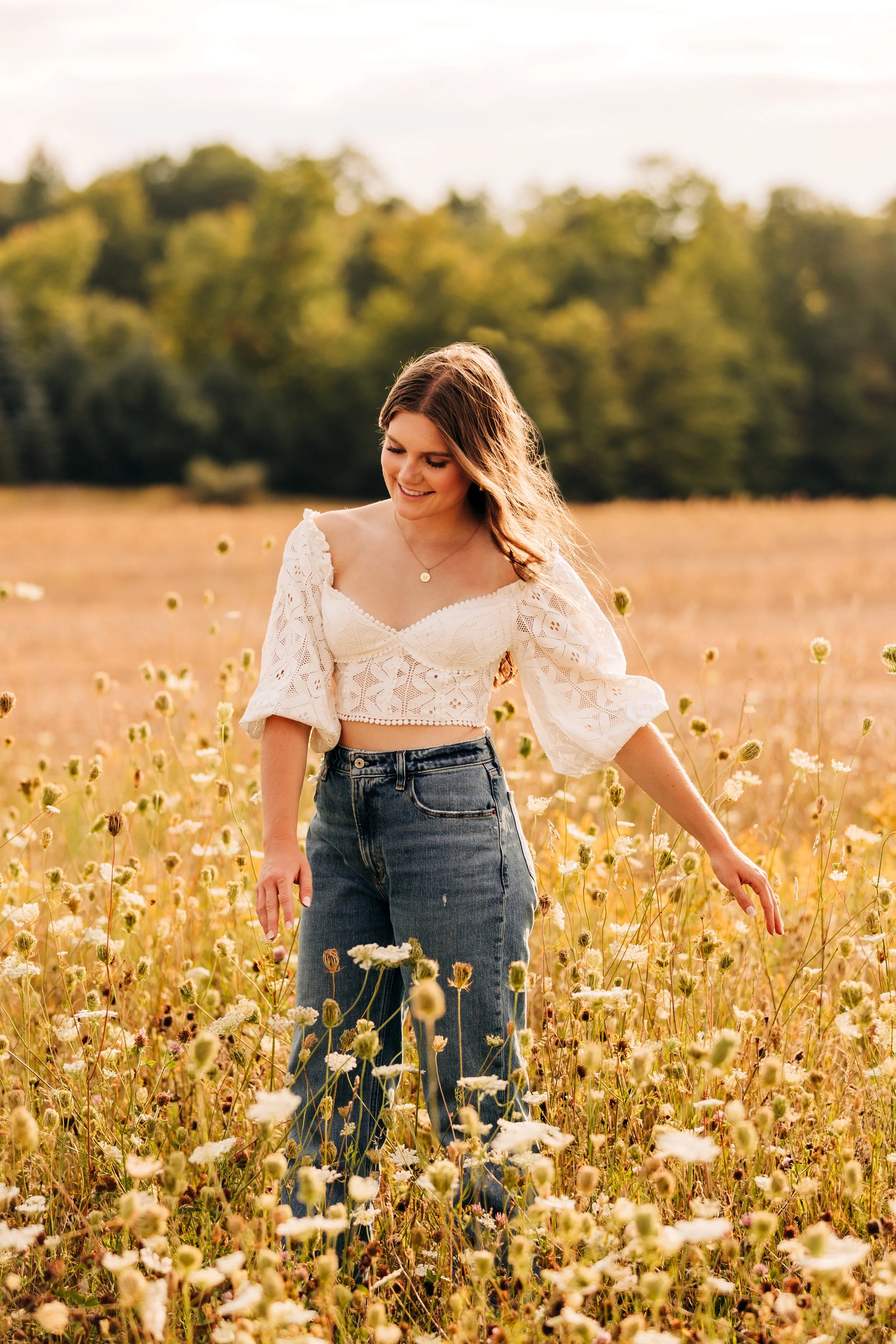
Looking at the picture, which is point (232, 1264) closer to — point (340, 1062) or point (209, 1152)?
point (209, 1152)

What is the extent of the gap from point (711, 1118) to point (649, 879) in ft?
5.40

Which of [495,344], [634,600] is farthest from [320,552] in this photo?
[495,344]

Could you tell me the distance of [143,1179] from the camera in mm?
2459

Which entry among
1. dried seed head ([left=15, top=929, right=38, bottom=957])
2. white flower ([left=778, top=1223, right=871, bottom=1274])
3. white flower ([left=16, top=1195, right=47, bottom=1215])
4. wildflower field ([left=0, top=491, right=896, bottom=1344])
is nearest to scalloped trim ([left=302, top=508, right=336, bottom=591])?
wildflower field ([left=0, top=491, right=896, bottom=1344])

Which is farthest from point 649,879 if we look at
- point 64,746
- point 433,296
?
point 433,296

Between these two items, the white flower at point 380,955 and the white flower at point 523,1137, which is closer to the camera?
the white flower at point 523,1137

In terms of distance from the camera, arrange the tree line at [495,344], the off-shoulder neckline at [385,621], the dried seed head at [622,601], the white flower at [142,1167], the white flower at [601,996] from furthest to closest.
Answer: the tree line at [495,344], the dried seed head at [622,601], the off-shoulder neckline at [385,621], the white flower at [601,996], the white flower at [142,1167]

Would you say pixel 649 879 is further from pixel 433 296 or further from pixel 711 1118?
pixel 433 296

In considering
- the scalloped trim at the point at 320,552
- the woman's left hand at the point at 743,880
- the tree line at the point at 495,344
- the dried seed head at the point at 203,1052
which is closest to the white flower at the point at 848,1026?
the woman's left hand at the point at 743,880

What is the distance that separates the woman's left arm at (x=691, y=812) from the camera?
101 inches

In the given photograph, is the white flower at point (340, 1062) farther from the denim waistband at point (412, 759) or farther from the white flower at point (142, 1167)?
the denim waistband at point (412, 759)

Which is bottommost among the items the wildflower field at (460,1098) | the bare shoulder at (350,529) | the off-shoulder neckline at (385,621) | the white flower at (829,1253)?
the wildflower field at (460,1098)

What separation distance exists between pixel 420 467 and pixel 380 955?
1019 millimetres

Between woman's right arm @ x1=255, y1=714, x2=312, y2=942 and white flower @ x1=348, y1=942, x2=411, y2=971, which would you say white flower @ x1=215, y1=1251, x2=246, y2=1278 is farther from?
woman's right arm @ x1=255, y1=714, x2=312, y2=942
